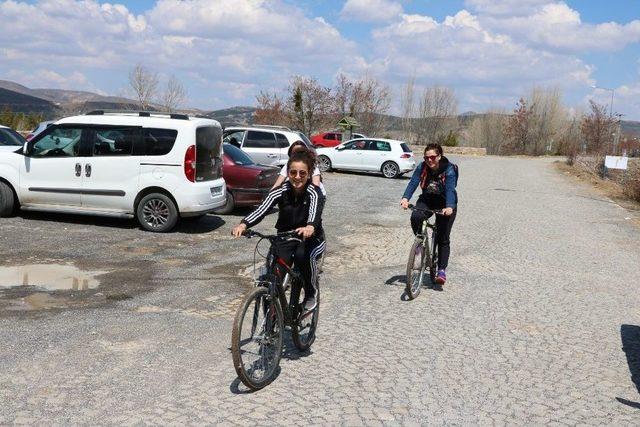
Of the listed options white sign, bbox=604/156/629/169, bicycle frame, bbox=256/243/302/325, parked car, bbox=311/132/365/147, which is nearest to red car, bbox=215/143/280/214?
bicycle frame, bbox=256/243/302/325

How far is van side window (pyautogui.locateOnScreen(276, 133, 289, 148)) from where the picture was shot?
68.8 feet

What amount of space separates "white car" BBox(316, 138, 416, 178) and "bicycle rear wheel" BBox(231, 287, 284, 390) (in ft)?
75.5

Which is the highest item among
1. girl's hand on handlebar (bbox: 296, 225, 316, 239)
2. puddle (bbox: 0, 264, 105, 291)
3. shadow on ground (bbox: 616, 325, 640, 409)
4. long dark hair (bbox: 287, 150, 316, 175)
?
long dark hair (bbox: 287, 150, 316, 175)

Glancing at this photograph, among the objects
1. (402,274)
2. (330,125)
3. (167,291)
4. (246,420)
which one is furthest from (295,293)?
(330,125)

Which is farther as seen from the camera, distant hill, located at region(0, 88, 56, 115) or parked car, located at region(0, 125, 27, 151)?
distant hill, located at region(0, 88, 56, 115)

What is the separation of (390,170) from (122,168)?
1759cm

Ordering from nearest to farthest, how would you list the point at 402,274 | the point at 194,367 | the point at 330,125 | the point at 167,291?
the point at 194,367 → the point at 167,291 → the point at 402,274 → the point at 330,125

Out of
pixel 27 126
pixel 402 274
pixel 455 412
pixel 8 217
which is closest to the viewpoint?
pixel 455 412

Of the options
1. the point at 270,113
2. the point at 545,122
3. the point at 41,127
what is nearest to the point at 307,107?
the point at 270,113

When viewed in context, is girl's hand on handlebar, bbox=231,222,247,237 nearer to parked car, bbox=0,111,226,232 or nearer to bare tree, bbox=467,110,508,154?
parked car, bbox=0,111,226,232

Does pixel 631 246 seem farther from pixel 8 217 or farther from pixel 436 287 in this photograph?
pixel 8 217

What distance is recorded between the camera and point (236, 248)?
10180mm

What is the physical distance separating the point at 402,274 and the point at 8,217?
277 inches

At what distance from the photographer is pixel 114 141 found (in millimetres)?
11195
